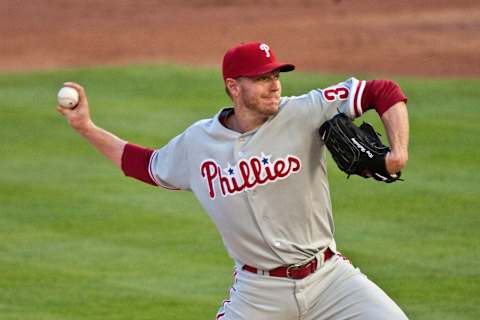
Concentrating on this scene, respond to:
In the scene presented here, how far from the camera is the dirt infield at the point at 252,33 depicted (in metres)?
17.0

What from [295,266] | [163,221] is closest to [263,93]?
[295,266]

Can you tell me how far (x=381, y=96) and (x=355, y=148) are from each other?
0.89ft

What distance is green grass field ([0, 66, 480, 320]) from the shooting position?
340 inches

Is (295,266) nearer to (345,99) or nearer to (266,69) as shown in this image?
(345,99)

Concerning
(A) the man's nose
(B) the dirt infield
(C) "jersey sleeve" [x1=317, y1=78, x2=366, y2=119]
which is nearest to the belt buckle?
(C) "jersey sleeve" [x1=317, y1=78, x2=366, y2=119]

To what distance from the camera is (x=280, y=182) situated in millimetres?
5730

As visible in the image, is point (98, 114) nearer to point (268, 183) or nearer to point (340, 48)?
point (340, 48)

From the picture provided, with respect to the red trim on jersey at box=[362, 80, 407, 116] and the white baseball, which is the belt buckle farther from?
the white baseball

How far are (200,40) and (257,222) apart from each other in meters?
13.2

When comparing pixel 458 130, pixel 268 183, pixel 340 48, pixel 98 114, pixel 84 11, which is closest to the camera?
pixel 268 183

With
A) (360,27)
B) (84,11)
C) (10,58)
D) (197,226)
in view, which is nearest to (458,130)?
(197,226)

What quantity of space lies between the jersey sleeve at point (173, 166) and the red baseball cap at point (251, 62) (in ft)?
1.49

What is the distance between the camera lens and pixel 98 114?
1383cm

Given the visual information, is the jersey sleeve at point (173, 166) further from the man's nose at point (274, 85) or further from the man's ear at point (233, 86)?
the man's nose at point (274, 85)
